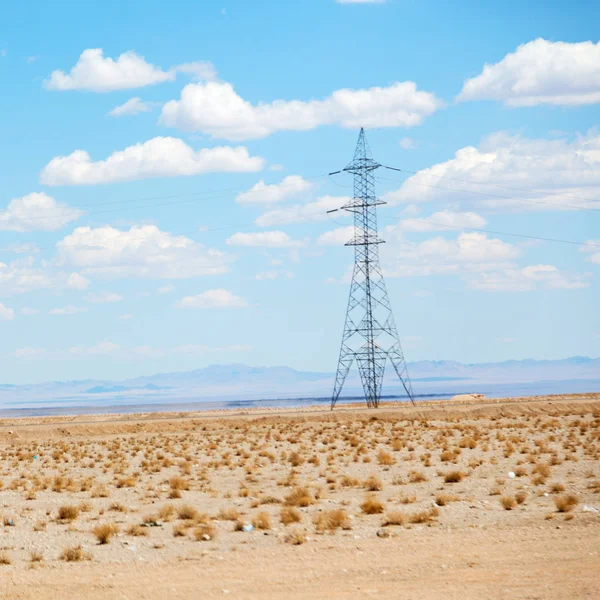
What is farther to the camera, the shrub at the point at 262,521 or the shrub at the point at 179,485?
the shrub at the point at 179,485

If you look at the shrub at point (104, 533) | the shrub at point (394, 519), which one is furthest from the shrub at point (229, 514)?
the shrub at point (394, 519)

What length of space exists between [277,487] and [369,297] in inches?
1809

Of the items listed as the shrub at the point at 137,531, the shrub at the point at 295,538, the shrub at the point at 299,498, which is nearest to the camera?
the shrub at the point at 295,538

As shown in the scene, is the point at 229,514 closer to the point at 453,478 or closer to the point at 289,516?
the point at 289,516

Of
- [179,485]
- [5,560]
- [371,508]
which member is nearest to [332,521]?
[371,508]

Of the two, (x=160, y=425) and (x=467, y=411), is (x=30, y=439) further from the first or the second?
(x=467, y=411)

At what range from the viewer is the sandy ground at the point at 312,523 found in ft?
44.7

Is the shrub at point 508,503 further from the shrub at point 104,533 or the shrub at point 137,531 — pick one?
the shrub at point 104,533

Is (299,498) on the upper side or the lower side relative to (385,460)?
upper

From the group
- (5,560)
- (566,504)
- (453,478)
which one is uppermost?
(566,504)

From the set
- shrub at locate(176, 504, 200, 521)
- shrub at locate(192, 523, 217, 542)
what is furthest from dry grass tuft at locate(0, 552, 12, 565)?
shrub at locate(176, 504, 200, 521)

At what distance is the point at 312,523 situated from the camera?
19141mm

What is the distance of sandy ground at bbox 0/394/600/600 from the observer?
13.6 metres

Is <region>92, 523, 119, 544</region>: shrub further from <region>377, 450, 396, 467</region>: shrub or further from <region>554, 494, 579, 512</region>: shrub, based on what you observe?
<region>377, 450, 396, 467</region>: shrub
